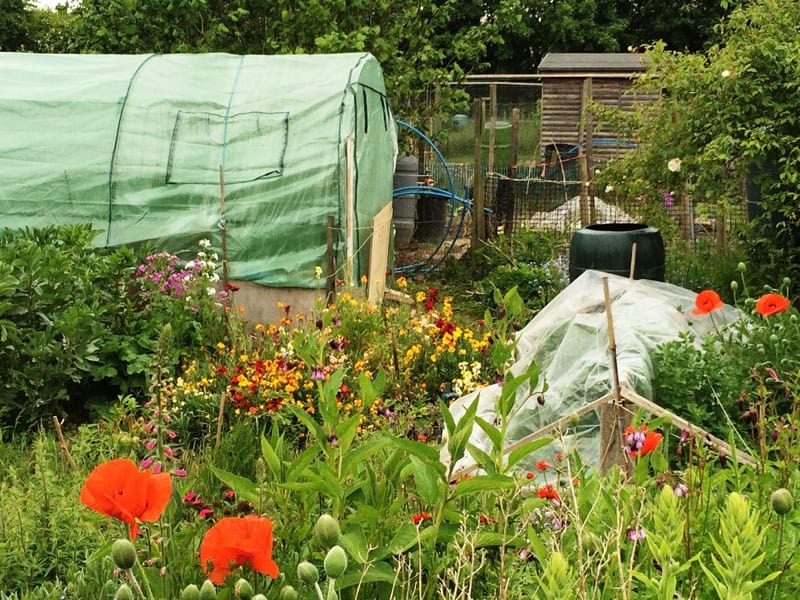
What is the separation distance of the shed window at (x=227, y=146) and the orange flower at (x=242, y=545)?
6582 mm

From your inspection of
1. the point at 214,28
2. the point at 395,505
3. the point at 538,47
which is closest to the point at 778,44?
the point at 395,505

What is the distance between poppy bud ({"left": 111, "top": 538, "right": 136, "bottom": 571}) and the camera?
1300 mm

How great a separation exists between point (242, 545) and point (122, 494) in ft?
0.69

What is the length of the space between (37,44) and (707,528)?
24.8 metres

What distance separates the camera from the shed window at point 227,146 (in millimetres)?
7945

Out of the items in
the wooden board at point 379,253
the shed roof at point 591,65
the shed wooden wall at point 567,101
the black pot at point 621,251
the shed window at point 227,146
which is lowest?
the wooden board at point 379,253

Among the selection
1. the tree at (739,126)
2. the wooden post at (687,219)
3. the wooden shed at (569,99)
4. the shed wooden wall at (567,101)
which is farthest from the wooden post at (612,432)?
the shed wooden wall at (567,101)

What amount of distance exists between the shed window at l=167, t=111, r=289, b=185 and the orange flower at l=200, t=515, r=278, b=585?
658 centimetres

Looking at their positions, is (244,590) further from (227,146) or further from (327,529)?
(227,146)

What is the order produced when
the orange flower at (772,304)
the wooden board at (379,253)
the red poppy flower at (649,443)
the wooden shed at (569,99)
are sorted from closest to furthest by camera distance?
the red poppy flower at (649,443)
the orange flower at (772,304)
the wooden board at (379,253)
the wooden shed at (569,99)

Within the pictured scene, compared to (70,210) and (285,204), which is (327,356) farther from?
(70,210)

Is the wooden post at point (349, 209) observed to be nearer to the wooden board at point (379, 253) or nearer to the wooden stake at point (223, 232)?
the wooden board at point (379, 253)

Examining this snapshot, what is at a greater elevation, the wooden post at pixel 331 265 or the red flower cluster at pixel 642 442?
the red flower cluster at pixel 642 442

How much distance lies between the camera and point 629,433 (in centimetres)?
208
